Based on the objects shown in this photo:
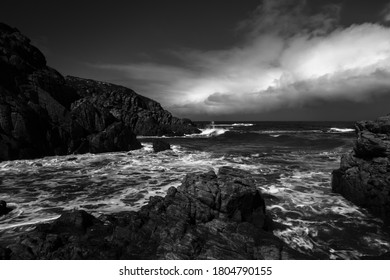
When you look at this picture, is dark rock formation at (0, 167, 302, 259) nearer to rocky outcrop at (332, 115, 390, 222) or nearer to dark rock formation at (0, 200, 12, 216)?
dark rock formation at (0, 200, 12, 216)

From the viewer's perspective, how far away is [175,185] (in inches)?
815

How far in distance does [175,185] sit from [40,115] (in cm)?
2593

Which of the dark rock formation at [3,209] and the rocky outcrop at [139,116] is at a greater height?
the rocky outcrop at [139,116]

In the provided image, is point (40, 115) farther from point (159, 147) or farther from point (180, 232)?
point (180, 232)

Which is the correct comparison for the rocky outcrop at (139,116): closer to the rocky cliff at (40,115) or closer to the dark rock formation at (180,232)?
the rocky cliff at (40,115)

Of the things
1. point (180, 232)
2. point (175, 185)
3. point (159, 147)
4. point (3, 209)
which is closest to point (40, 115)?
point (159, 147)

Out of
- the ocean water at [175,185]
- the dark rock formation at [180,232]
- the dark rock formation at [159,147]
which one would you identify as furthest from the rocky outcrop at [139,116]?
the dark rock formation at [180,232]

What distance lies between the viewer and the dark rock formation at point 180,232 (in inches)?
356

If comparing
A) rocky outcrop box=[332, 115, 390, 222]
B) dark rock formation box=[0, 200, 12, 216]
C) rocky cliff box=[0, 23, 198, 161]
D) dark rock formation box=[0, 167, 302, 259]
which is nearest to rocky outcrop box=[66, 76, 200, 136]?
rocky cliff box=[0, 23, 198, 161]

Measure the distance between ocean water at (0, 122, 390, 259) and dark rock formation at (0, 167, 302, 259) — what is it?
2.49m

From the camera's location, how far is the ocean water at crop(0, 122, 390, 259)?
12109 mm

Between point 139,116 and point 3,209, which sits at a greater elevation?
point 139,116

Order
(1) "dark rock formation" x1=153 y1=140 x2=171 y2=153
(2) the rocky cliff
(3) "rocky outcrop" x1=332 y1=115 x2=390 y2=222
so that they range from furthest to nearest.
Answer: (1) "dark rock formation" x1=153 y1=140 x2=171 y2=153
(2) the rocky cliff
(3) "rocky outcrop" x1=332 y1=115 x2=390 y2=222

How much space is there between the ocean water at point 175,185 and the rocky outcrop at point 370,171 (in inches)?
28.6
